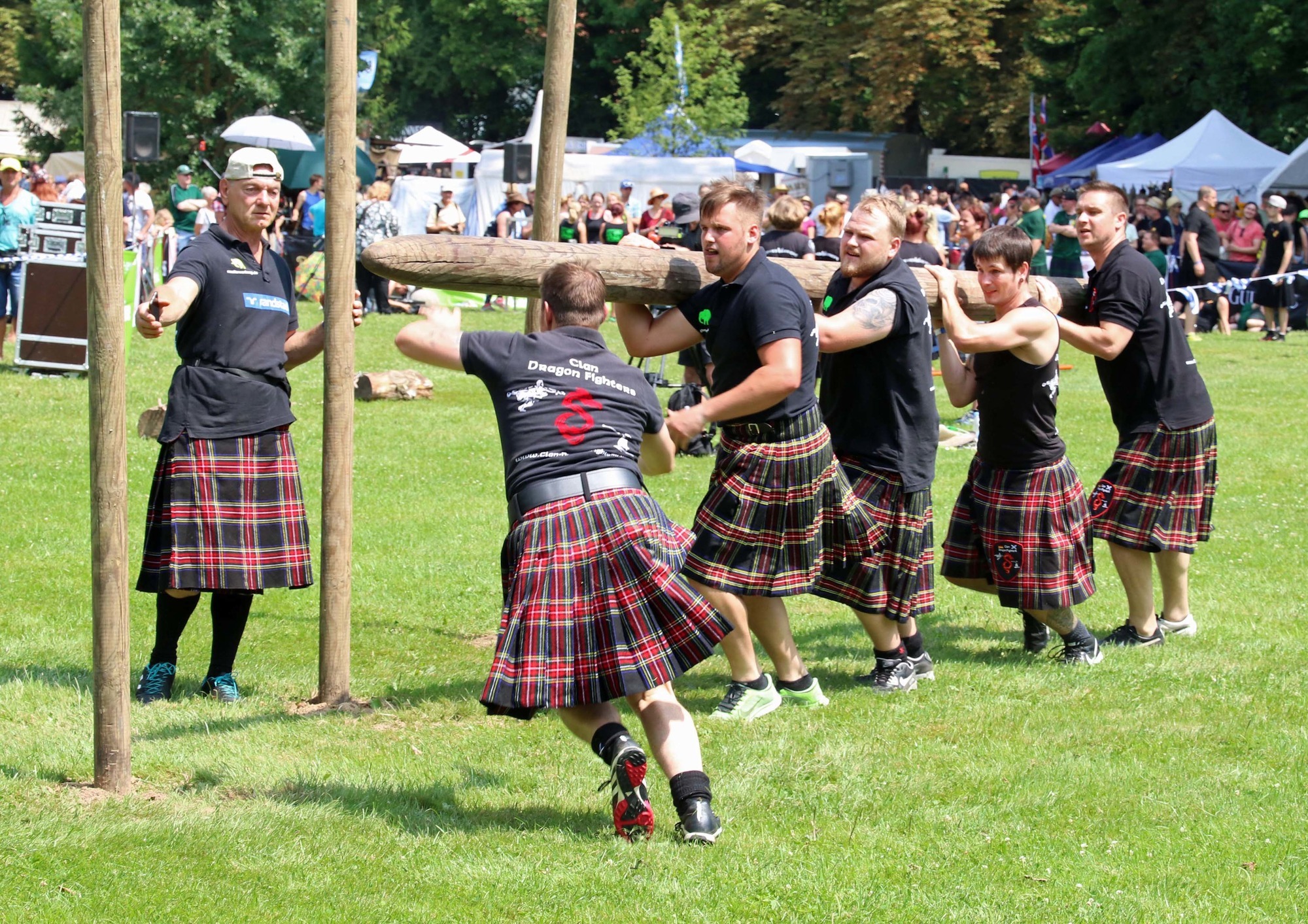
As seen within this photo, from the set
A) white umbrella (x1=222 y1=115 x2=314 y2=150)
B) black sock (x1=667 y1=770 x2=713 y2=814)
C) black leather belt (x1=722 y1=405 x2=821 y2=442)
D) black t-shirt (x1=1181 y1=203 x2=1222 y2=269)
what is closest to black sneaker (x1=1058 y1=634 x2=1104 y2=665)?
black leather belt (x1=722 y1=405 x2=821 y2=442)

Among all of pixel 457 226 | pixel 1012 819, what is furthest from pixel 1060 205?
pixel 1012 819

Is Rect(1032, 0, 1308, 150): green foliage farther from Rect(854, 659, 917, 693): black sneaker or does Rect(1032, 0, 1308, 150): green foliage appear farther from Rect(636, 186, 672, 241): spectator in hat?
Rect(854, 659, 917, 693): black sneaker

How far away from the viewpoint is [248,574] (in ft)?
16.1

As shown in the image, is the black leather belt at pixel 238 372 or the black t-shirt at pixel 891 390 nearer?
the black leather belt at pixel 238 372

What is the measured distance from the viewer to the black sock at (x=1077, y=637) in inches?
222

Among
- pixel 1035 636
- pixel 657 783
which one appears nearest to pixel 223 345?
pixel 657 783

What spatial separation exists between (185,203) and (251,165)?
17.0 metres

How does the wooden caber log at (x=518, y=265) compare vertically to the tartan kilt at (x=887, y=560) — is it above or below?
above

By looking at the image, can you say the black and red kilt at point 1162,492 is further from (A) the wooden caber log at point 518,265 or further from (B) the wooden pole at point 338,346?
(B) the wooden pole at point 338,346

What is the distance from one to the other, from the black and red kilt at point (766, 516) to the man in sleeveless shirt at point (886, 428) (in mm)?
332

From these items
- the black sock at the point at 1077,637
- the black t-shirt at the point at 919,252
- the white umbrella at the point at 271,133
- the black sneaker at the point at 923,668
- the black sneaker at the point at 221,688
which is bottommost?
the black sneaker at the point at 221,688

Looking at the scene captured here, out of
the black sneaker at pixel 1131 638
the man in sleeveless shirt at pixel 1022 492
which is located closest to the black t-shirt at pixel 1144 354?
the man in sleeveless shirt at pixel 1022 492

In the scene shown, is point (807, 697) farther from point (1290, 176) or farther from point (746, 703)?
point (1290, 176)

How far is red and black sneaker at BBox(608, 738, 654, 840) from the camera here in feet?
11.8
